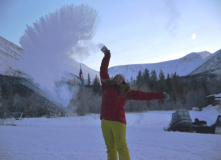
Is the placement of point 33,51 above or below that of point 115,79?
above

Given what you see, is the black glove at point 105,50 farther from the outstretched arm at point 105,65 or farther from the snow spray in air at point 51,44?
the snow spray in air at point 51,44

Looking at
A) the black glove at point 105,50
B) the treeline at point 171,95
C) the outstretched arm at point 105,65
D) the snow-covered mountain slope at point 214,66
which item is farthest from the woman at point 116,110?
the snow-covered mountain slope at point 214,66

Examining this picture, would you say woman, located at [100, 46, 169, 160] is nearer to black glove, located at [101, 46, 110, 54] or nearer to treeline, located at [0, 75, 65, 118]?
black glove, located at [101, 46, 110, 54]

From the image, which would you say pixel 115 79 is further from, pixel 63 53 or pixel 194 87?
pixel 194 87

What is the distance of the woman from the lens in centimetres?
265

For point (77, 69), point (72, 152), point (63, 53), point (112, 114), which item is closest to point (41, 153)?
point (72, 152)

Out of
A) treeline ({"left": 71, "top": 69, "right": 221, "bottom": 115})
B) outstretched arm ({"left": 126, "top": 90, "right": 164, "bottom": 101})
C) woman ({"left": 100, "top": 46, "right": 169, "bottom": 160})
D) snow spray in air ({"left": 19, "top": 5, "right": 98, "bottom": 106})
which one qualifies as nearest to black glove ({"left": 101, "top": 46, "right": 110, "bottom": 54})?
woman ({"left": 100, "top": 46, "right": 169, "bottom": 160})

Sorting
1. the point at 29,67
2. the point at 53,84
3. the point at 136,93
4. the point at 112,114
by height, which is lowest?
the point at 112,114

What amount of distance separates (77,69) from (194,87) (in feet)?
199

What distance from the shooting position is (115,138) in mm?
2660

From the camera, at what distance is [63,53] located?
17219 millimetres

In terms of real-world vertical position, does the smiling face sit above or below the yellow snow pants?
above

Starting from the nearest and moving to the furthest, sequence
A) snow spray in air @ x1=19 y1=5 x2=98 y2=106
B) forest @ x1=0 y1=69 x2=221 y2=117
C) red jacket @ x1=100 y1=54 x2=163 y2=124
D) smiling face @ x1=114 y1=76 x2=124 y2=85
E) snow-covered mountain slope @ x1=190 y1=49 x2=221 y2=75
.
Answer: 1. red jacket @ x1=100 y1=54 x2=163 y2=124
2. smiling face @ x1=114 y1=76 x2=124 y2=85
3. snow spray in air @ x1=19 y1=5 x2=98 y2=106
4. forest @ x1=0 y1=69 x2=221 y2=117
5. snow-covered mountain slope @ x1=190 y1=49 x2=221 y2=75

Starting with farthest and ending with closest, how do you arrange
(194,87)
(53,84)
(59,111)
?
(194,87) < (59,111) < (53,84)
